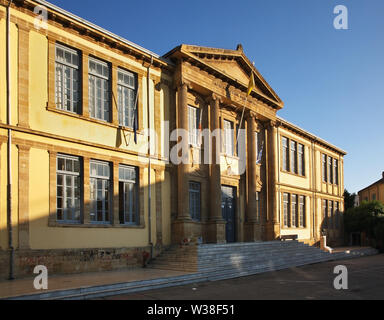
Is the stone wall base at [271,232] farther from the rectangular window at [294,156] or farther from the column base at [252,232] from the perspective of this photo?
the rectangular window at [294,156]

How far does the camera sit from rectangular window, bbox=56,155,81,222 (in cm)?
1346

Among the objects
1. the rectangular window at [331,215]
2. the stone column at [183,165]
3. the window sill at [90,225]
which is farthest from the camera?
the rectangular window at [331,215]

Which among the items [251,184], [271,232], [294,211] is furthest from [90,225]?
[294,211]

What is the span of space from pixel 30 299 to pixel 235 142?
559 inches

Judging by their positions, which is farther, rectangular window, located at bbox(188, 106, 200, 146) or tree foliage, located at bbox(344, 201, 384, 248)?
tree foliage, located at bbox(344, 201, 384, 248)

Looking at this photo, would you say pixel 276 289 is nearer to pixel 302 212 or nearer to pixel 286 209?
pixel 286 209

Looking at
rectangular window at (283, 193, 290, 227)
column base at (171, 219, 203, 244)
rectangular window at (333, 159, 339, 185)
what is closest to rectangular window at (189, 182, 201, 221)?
column base at (171, 219, 203, 244)

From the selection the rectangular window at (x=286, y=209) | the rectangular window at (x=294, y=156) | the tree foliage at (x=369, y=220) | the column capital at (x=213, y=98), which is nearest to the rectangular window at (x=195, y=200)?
the column capital at (x=213, y=98)

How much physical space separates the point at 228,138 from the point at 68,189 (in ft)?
31.2

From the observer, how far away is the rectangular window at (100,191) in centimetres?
1448

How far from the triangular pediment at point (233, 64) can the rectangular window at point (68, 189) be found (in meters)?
6.94

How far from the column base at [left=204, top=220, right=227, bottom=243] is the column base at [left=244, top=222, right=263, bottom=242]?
2.85 metres

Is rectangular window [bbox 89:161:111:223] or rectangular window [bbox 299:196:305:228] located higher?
rectangular window [bbox 89:161:111:223]

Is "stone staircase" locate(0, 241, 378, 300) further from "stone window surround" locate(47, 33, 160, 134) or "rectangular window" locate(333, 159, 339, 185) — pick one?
"rectangular window" locate(333, 159, 339, 185)
